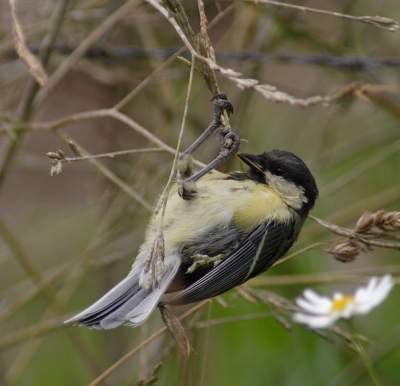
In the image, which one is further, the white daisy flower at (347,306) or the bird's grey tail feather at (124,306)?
the bird's grey tail feather at (124,306)

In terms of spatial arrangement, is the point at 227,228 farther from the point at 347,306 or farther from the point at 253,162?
the point at 347,306

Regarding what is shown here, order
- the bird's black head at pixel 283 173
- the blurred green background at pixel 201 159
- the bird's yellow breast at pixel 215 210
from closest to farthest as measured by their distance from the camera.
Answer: the bird's yellow breast at pixel 215 210 → the bird's black head at pixel 283 173 → the blurred green background at pixel 201 159

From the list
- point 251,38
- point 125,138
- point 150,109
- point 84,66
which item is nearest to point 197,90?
point 251,38

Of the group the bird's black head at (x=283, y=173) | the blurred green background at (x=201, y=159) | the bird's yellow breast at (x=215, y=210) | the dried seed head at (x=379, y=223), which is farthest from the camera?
the blurred green background at (x=201, y=159)

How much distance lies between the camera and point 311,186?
2.55 metres

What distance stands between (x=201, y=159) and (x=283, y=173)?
38.6 inches

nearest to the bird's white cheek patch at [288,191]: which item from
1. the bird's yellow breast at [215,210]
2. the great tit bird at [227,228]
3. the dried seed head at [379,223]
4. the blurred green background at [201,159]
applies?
the great tit bird at [227,228]

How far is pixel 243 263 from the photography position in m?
2.25

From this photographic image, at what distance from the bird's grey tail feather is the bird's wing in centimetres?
8

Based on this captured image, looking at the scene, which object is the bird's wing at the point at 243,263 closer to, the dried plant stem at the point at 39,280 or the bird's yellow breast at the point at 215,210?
the bird's yellow breast at the point at 215,210

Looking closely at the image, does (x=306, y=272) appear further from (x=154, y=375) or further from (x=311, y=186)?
A: (x=154, y=375)

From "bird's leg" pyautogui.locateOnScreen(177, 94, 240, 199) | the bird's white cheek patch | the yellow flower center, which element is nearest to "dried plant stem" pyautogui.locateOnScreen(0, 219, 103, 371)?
"bird's leg" pyautogui.locateOnScreen(177, 94, 240, 199)

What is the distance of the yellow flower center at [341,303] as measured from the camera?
157 centimetres

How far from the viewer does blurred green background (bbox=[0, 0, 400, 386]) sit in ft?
9.14
